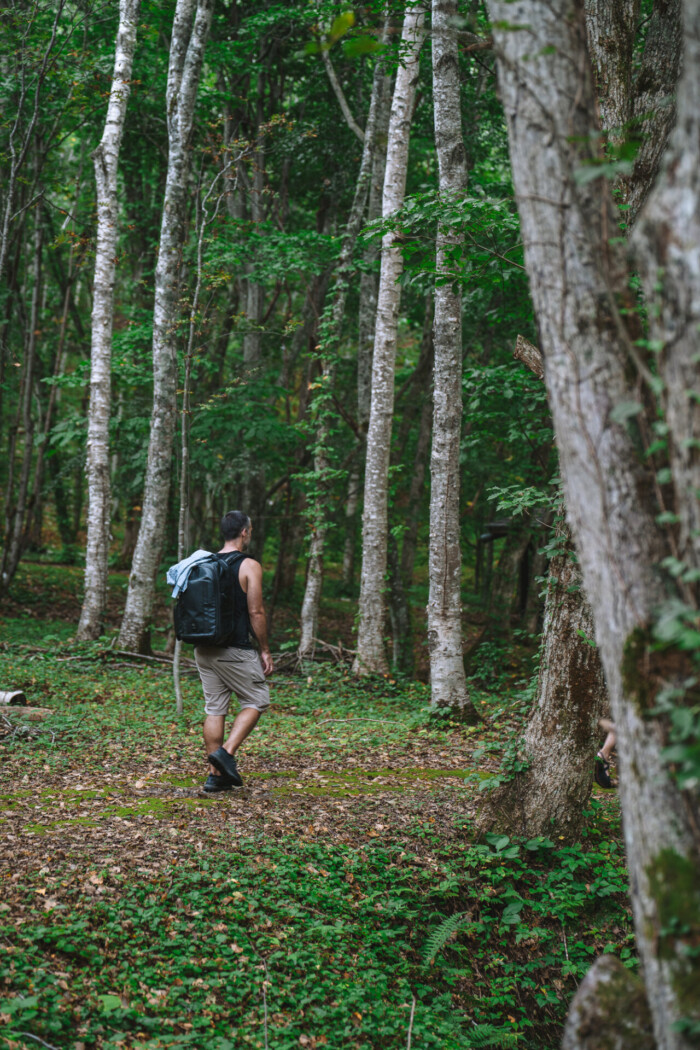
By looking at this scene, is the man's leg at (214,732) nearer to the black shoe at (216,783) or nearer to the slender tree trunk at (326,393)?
the black shoe at (216,783)

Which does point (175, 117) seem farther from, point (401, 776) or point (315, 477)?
point (401, 776)

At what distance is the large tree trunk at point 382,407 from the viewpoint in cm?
997

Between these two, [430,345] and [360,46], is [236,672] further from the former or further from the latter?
[430,345]

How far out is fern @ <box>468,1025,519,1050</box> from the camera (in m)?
3.63

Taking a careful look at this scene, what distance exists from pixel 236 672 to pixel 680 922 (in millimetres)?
4141

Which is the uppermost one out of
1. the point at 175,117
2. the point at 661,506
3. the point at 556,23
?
the point at 175,117

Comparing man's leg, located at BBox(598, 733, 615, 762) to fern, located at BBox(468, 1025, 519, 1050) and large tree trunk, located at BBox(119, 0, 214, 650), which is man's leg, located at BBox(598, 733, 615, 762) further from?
large tree trunk, located at BBox(119, 0, 214, 650)

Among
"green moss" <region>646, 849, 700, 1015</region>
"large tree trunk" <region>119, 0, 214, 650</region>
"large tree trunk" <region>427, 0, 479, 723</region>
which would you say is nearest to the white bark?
"green moss" <region>646, 849, 700, 1015</region>

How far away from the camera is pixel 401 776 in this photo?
6.64m

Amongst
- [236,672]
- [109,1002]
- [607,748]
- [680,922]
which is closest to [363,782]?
[236,672]

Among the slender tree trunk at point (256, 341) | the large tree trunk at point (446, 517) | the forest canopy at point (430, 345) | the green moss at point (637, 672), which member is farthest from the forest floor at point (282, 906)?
the slender tree trunk at point (256, 341)

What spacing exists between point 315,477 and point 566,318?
9.52 metres

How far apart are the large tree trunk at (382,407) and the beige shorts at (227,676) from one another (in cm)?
499

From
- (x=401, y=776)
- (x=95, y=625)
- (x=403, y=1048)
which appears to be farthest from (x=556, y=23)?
(x=95, y=625)
